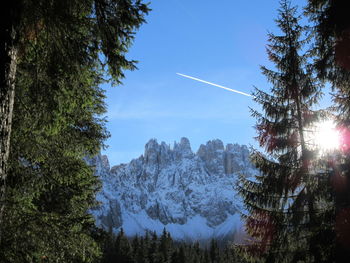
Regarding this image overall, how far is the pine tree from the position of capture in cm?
967

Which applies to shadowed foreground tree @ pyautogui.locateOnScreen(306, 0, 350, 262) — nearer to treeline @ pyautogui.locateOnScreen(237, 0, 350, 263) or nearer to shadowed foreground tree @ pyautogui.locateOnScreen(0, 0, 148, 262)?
treeline @ pyautogui.locateOnScreen(237, 0, 350, 263)

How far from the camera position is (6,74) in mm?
3590

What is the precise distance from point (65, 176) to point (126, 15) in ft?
8.94

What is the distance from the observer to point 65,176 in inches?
215

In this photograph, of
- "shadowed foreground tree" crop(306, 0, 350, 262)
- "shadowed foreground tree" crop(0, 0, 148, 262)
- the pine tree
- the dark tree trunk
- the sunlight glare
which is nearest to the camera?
the dark tree trunk

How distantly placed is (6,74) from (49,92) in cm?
105

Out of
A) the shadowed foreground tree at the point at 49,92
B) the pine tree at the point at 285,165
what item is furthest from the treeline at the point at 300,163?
the shadowed foreground tree at the point at 49,92

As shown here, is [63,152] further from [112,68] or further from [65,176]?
[112,68]

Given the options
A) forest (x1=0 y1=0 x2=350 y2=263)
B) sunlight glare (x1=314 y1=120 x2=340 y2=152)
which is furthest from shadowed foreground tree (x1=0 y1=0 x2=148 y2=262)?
sunlight glare (x1=314 y1=120 x2=340 y2=152)

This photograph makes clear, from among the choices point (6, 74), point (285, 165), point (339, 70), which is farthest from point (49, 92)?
point (285, 165)

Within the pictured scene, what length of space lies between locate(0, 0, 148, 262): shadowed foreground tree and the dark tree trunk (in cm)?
2

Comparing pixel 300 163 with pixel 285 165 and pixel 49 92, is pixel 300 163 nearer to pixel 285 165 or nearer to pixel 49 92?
pixel 285 165

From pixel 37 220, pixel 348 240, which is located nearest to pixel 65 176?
pixel 37 220

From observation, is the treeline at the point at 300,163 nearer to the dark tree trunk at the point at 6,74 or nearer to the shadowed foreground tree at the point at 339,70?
the shadowed foreground tree at the point at 339,70
